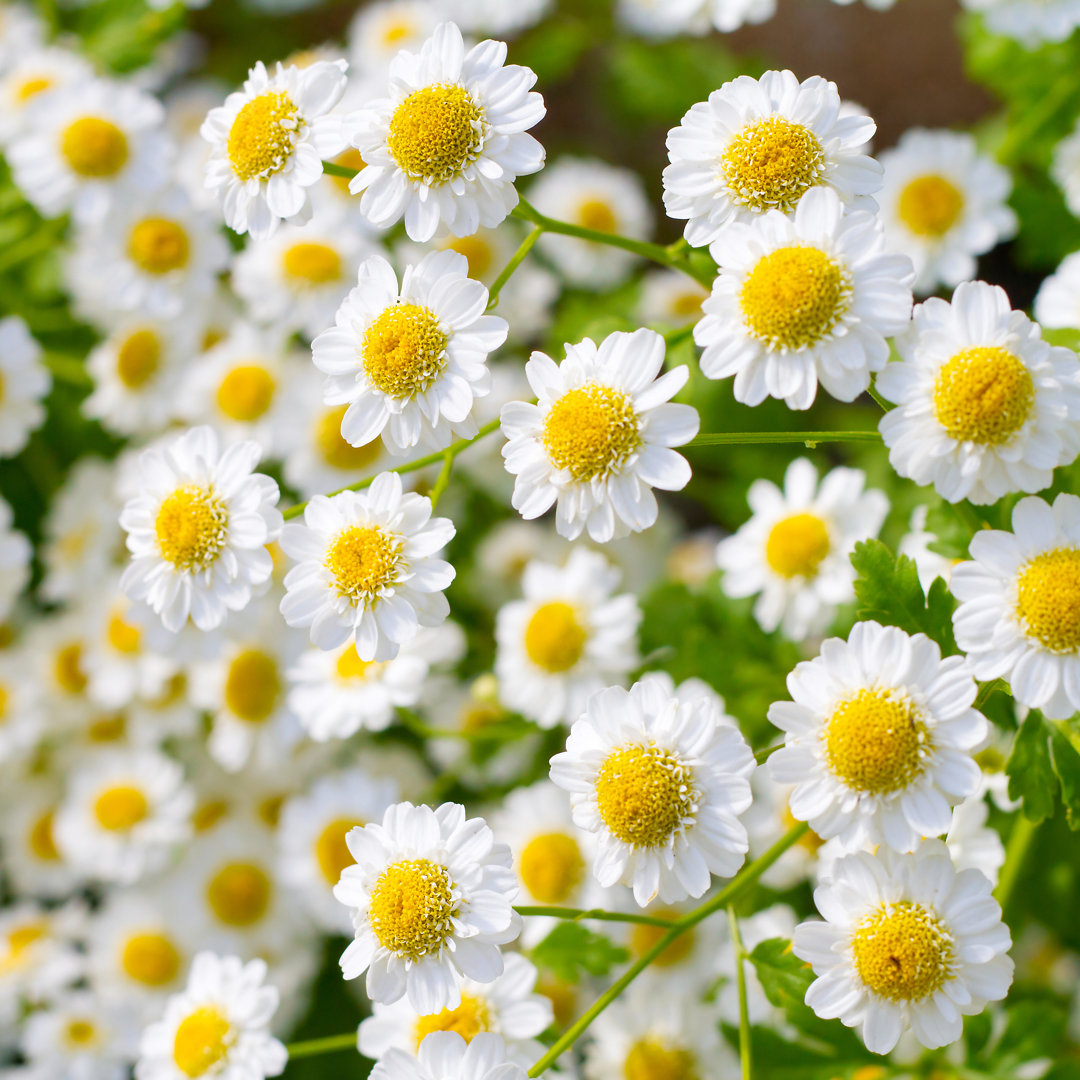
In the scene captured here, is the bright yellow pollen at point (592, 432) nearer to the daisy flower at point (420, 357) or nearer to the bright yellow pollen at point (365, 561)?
the daisy flower at point (420, 357)

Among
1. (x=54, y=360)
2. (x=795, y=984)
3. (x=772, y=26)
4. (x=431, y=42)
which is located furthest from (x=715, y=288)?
(x=772, y=26)

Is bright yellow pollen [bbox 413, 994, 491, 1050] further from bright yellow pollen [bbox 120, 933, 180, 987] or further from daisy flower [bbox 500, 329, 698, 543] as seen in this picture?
bright yellow pollen [bbox 120, 933, 180, 987]

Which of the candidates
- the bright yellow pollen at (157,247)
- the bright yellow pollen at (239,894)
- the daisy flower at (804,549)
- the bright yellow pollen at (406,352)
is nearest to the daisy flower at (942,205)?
the daisy flower at (804,549)

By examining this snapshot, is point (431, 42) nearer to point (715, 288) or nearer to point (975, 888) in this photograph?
point (715, 288)

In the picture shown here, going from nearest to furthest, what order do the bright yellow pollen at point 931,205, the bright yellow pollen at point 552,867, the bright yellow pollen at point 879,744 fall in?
the bright yellow pollen at point 879,744
the bright yellow pollen at point 552,867
the bright yellow pollen at point 931,205

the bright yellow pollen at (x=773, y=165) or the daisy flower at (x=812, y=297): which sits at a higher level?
the bright yellow pollen at (x=773, y=165)

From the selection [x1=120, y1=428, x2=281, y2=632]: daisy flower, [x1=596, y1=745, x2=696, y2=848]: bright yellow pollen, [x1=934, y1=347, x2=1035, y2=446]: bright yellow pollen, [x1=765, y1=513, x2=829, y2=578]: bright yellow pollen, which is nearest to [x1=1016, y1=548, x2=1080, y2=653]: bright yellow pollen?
[x1=934, y1=347, x2=1035, y2=446]: bright yellow pollen

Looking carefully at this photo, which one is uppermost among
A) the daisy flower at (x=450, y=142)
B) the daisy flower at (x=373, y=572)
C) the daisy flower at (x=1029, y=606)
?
the daisy flower at (x=450, y=142)
